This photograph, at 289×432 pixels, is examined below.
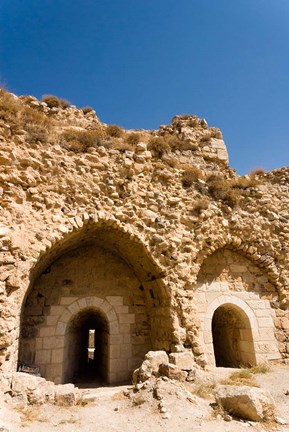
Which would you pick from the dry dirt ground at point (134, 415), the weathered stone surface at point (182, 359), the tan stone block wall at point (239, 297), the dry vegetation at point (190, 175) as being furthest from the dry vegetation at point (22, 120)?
the weathered stone surface at point (182, 359)

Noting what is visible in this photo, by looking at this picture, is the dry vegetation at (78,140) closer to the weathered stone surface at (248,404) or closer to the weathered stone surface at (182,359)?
the weathered stone surface at (182,359)

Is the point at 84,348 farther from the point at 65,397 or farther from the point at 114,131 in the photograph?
the point at 114,131

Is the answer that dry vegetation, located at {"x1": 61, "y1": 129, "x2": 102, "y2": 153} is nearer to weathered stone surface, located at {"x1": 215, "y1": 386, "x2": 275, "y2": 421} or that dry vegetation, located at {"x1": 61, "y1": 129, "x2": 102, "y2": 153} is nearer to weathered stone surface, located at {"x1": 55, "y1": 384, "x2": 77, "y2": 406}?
weathered stone surface, located at {"x1": 55, "y1": 384, "x2": 77, "y2": 406}

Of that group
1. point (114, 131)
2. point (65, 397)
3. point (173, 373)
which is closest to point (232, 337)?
point (173, 373)

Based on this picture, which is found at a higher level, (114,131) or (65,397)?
(114,131)

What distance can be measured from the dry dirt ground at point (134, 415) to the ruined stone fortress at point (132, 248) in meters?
1.45

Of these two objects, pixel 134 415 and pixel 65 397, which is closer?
pixel 134 415

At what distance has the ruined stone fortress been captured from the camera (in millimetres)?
5699

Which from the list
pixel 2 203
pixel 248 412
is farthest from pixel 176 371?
pixel 2 203

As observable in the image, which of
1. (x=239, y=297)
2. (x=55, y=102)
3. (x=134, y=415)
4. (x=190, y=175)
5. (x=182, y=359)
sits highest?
(x=55, y=102)

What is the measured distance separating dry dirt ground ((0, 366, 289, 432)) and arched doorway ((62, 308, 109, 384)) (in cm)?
279

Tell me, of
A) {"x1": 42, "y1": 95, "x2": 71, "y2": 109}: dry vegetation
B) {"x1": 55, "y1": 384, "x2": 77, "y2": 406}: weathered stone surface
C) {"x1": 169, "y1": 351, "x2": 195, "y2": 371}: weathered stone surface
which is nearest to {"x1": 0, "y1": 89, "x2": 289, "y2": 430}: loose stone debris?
{"x1": 169, "y1": 351, "x2": 195, "y2": 371}: weathered stone surface

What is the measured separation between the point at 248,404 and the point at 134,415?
1.44 m

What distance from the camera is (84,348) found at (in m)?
9.57
